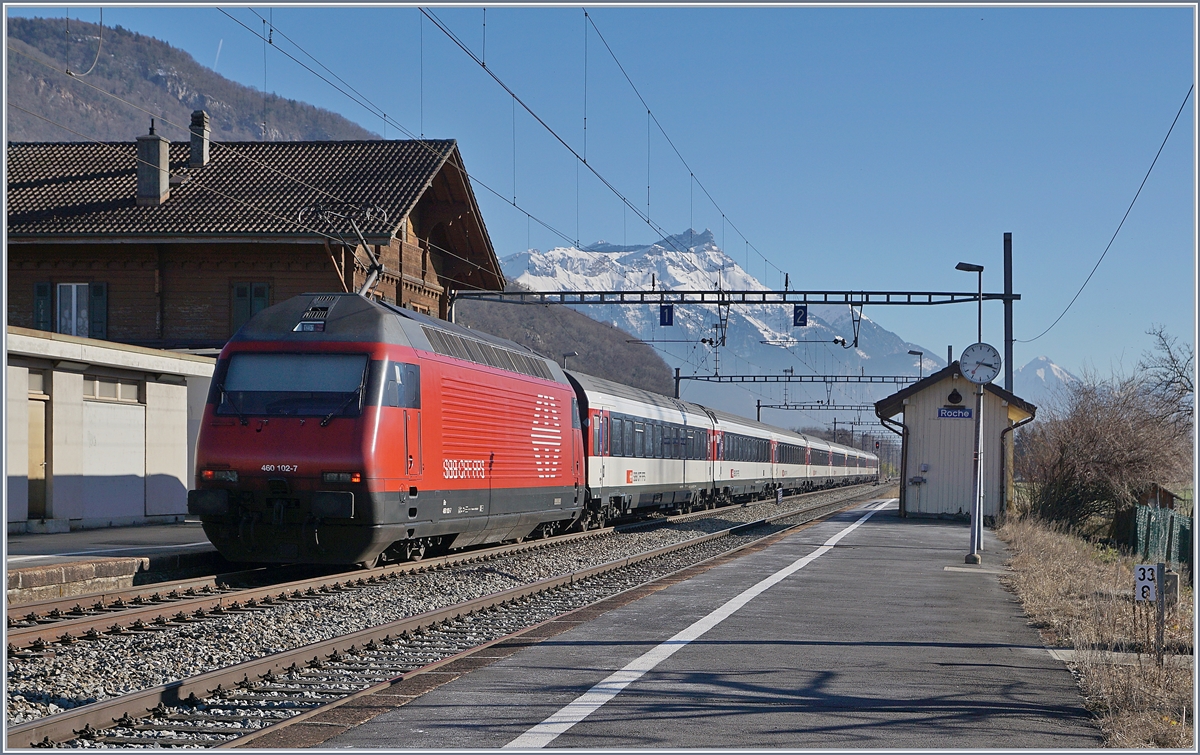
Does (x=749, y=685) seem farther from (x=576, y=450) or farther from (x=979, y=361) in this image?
(x=576, y=450)

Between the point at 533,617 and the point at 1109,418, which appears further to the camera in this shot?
the point at 1109,418

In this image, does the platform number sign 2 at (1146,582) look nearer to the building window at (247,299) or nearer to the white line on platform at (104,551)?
the white line on platform at (104,551)

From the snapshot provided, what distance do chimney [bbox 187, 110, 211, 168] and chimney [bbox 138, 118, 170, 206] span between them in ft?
7.05

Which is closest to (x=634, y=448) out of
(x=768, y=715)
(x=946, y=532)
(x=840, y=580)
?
(x=946, y=532)

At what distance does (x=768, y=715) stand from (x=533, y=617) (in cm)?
540

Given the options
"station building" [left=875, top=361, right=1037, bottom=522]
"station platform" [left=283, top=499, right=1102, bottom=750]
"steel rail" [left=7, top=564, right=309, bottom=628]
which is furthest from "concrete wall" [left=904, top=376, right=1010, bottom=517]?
"steel rail" [left=7, top=564, right=309, bottom=628]

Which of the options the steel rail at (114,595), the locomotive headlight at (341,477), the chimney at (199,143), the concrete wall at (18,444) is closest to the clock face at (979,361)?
the locomotive headlight at (341,477)

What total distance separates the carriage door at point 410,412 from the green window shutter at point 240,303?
16296mm

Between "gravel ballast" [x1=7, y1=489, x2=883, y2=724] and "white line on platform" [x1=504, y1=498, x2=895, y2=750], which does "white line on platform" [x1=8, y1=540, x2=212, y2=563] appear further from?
"white line on platform" [x1=504, y1=498, x2=895, y2=750]

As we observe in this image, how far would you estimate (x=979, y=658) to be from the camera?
30.3ft

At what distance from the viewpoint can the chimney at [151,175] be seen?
30.4 meters

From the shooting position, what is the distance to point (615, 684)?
782 cm

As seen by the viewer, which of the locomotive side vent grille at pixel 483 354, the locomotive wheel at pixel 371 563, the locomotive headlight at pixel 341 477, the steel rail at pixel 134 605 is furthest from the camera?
the locomotive side vent grille at pixel 483 354

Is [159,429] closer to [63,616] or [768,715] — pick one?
[63,616]
